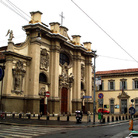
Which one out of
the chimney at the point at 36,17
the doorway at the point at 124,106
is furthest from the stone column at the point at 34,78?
the doorway at the point at 124,106

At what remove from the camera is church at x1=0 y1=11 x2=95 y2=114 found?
29953mm

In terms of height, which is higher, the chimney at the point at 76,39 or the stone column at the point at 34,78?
the chimney at the point at 76,39

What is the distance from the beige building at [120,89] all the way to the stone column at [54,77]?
2179 centimetres

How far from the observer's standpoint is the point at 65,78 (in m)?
40.3

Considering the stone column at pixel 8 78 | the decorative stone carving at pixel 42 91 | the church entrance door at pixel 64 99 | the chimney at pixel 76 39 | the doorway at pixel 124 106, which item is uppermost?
the chimney at pixel 76 39

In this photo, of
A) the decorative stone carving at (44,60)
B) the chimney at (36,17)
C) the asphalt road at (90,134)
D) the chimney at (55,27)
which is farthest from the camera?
the chimney at (55,27)

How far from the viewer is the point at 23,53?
32.6 metres

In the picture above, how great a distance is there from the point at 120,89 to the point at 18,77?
32.6 meters

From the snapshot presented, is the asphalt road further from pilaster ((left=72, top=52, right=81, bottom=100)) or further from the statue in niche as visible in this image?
pilaster ((left=72, top=52, right=81, bottom=100))

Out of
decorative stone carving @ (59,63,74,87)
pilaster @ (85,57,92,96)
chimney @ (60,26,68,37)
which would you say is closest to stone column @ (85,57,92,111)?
pilaster @ (85,57,92,96)

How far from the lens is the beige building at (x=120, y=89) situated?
54.3m

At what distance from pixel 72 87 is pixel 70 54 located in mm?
6472

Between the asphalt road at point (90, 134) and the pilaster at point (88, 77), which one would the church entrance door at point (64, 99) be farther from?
the asphalt road at point (90, 134)

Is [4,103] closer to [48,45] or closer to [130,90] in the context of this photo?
[48,45]
